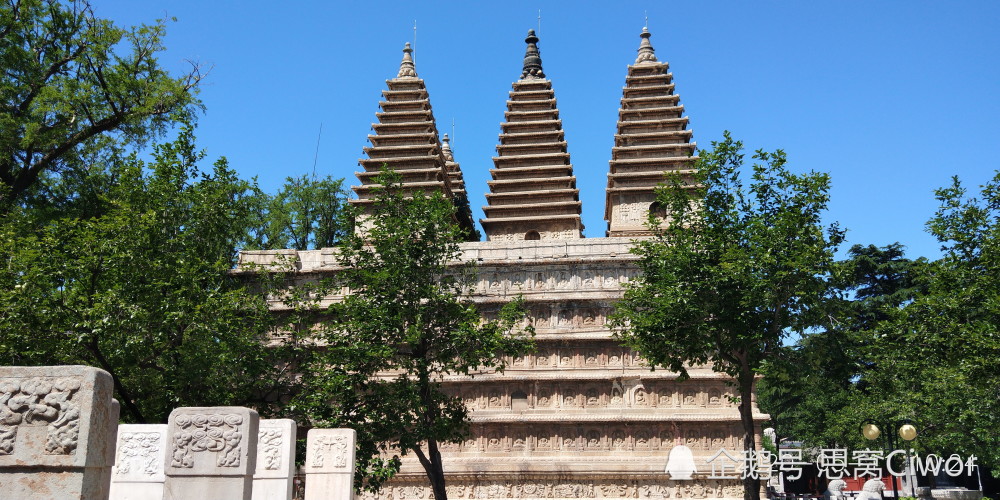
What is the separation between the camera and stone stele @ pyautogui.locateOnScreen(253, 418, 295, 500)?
13320mm

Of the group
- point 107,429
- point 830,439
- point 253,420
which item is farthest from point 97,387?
point 830,439

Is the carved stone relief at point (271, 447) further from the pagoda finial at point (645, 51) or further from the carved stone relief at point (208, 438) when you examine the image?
the pagoda finial at point (645, 51)

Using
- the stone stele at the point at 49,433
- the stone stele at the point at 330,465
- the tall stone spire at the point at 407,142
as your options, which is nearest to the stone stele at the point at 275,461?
the stone stele at the point at 330,465

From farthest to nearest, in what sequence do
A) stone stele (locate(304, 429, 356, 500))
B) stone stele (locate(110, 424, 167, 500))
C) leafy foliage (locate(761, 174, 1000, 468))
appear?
leafy foliage (locate(761, 174, 1000, 468)) → stone stele (locate(304, 429, 356, 500)) → stone stele (locate(110, 424, 167, 500))

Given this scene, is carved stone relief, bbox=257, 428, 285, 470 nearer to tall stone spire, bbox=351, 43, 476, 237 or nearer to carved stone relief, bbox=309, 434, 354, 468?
carved stone relief, bbox=309, 434, 354, 468

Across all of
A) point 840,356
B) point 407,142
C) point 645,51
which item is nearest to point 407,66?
point 407,142

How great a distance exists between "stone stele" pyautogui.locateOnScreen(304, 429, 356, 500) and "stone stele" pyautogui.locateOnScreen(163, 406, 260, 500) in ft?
18.9

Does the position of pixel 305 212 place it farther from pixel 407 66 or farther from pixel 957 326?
pixel 957 326

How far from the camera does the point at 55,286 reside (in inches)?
773

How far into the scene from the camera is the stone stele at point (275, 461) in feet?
43.7

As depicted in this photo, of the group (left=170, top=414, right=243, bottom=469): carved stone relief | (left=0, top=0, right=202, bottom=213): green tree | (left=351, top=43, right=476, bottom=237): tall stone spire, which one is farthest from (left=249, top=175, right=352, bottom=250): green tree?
(left=170, top=414, right=243, bottom=469): carved stone relief

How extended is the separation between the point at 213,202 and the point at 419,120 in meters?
23.8

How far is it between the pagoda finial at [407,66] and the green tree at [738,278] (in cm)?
2965

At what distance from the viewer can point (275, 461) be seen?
44.0 ft
